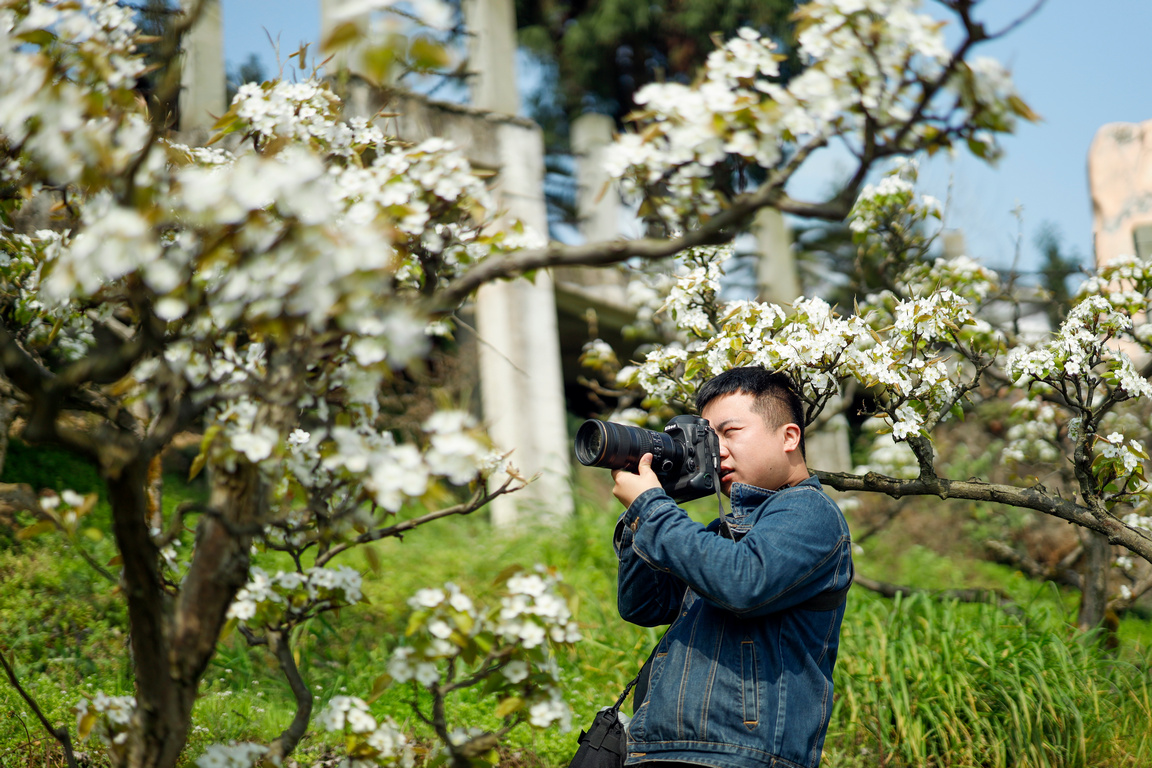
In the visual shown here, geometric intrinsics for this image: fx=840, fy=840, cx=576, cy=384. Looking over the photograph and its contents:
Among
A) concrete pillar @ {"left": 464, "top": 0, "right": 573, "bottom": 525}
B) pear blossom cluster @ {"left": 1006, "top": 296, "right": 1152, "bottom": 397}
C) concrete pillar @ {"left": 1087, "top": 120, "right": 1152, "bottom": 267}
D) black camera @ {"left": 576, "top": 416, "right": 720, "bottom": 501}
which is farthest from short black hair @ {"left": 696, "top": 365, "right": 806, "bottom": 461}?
concrete pillar @ {"left": 1087, "top": 120, "right": 1152, "bottom": 267}

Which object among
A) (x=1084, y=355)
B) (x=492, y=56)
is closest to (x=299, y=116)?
(x=1084, y=355)

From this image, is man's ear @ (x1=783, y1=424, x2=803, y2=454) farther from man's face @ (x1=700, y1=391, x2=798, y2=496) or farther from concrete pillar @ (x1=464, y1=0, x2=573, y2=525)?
concrete pillar @ (x1=464, y1=0, x2=573, y2=525)

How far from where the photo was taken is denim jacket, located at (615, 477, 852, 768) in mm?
1591

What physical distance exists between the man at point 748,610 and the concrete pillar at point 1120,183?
4522 millimetres

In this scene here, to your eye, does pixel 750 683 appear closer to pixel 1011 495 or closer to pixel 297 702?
pixel 297 702

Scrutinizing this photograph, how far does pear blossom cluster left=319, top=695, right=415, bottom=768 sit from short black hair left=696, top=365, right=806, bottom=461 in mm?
1008

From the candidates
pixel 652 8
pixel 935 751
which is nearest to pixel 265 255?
pixel 935 751

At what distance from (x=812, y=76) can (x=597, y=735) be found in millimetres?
1453

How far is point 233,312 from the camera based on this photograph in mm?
1205

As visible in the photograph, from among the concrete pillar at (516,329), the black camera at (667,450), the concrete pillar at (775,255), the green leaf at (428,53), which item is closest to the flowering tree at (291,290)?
the green leaf at (428,53)

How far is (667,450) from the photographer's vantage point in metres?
1.88

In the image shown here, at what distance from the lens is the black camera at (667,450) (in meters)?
1.80

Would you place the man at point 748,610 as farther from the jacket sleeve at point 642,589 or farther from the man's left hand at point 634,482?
the jacket sleeve at point 642,589

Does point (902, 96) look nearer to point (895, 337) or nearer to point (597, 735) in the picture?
point (895, 337)
